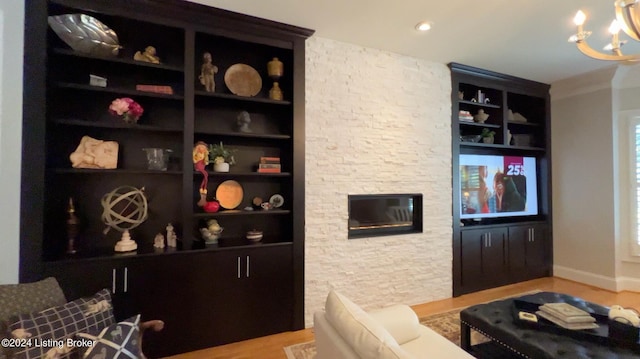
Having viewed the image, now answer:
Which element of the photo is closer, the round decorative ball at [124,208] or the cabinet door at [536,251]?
A: the round decorative ball at [124,208]

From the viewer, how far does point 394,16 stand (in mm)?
2445

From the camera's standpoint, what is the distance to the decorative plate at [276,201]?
9.10 ft

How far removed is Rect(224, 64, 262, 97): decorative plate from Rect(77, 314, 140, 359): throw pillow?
1.98 metres

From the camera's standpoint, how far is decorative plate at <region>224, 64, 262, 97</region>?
8.79 feet

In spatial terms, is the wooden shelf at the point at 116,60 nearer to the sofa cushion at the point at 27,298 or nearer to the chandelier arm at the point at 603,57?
the sofa cushion at the point at 27,298

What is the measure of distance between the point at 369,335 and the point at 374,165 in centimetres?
208

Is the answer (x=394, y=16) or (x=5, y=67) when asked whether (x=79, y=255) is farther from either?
(x=394, y=16)

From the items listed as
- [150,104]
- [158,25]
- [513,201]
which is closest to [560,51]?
[513,201]

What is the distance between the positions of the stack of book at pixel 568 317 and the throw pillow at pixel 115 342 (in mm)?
2432

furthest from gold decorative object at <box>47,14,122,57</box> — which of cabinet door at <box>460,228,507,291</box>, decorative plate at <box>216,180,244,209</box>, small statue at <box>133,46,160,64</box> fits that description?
cabinet door at <box>460,228,507,291</box>

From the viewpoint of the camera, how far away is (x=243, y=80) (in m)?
2.72

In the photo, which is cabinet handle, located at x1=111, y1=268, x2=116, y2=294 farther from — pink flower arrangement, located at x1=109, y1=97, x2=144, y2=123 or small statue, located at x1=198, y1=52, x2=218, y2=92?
small statue, located at x1=198, y1=52, x2=218, y2=92

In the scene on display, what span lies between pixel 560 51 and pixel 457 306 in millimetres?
2998

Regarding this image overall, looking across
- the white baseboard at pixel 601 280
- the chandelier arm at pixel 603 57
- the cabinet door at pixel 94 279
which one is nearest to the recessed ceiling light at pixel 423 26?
the chandelier arm at pixel 603 57
